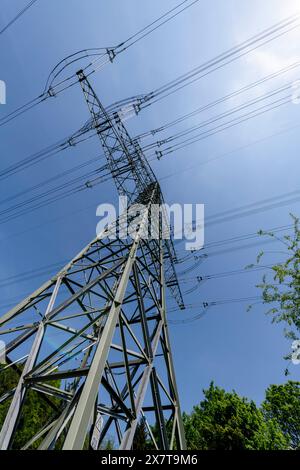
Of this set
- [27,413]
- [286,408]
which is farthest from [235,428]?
[27,413]

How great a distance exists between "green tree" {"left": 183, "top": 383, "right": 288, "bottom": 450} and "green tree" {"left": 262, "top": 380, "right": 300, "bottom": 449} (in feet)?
2.21

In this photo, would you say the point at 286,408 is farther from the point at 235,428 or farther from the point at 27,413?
the point at 27,413

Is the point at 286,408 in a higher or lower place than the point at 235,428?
higher

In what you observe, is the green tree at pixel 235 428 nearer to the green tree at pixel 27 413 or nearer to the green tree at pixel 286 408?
the green tree at pixel 286 408

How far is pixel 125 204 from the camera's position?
11.2 m

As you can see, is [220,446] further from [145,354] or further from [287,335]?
[145,354]

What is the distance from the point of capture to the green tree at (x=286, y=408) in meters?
20.6

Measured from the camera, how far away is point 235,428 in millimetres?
20406

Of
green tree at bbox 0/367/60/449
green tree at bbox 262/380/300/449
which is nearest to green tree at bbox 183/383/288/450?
green tree at bbox 262/380/300/449

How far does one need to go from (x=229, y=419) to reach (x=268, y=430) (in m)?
2.85

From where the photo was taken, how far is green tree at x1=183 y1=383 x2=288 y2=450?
19.2 meters

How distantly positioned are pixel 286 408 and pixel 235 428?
15.6 ft

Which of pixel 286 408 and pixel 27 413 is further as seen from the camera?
pixel 286 408

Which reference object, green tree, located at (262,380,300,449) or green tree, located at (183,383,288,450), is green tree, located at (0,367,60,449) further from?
green tree, located at (262,380,300,449)
